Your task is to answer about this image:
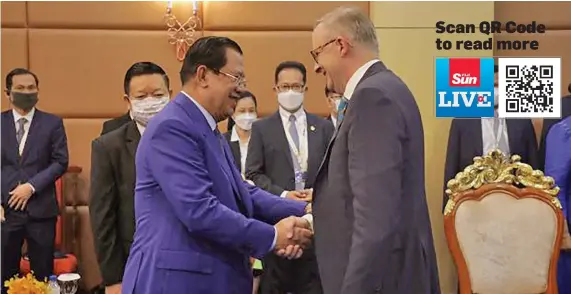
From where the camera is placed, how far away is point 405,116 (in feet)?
5.29

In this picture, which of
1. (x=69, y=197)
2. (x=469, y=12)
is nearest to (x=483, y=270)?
(x=469, y=12)

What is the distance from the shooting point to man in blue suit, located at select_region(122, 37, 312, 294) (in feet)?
5.65

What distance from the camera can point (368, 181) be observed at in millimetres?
1552

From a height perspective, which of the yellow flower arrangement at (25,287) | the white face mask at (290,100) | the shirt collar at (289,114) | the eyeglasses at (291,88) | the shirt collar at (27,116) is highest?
the eyeglasses at (291,88)

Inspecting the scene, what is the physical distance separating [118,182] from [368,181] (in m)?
1.32

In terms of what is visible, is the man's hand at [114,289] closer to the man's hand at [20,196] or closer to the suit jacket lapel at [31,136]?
the man's hand at [20,196]

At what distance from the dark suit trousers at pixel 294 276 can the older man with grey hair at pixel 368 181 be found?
4.22 feet

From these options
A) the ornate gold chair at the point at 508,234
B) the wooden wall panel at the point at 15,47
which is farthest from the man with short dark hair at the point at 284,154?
the wooden wall panel at the point at 15,47

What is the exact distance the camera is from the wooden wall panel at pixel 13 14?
491 centimetres

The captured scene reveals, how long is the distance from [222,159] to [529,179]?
1457mm

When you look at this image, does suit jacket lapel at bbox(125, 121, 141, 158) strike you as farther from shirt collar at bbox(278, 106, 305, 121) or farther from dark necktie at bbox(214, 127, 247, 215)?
shirt collar at bbox(278, 106, 305, 121)

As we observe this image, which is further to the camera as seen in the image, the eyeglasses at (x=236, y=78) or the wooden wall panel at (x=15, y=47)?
the wooden wall panel at (x=15, y=47)

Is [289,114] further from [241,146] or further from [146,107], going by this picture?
[146,107]

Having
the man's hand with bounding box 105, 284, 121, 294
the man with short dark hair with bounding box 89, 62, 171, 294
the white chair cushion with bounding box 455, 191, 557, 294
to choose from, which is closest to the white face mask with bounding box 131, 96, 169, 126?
the man with short dark hair with bounding box 89, 62, 171, 294
